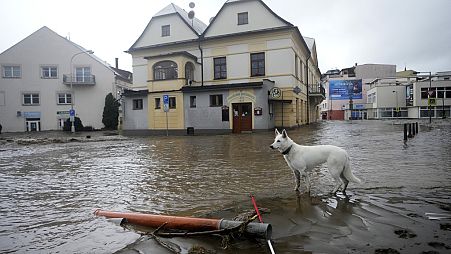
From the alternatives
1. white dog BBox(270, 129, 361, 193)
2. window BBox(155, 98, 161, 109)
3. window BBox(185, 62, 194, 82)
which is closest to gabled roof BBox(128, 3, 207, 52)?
window BBox(185, 62, 194, 82)

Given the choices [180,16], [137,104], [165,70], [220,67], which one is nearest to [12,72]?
[137,104]

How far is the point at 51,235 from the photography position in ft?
15.2

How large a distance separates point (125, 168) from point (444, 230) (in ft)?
28.6

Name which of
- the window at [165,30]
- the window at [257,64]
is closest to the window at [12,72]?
the window at [165,30]

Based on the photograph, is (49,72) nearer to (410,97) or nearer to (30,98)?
(30,98)

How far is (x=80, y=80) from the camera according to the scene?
1873 inches

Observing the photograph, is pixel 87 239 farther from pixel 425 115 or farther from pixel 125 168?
pixel 425 115

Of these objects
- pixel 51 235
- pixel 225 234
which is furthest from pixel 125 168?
pixel 225 234

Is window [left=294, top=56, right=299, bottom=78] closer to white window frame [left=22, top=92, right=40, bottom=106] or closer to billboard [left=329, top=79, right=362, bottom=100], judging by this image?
white window frame [left=22, top=92, right=40, bottom=106]

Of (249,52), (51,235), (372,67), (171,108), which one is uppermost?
(372,67)

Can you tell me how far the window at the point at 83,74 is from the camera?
47625mm

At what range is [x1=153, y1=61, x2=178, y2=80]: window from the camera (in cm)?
3058

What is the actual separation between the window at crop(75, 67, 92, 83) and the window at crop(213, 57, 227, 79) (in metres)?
24.3

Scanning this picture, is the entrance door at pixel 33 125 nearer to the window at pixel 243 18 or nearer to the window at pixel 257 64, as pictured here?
the window at pixel 243 18
